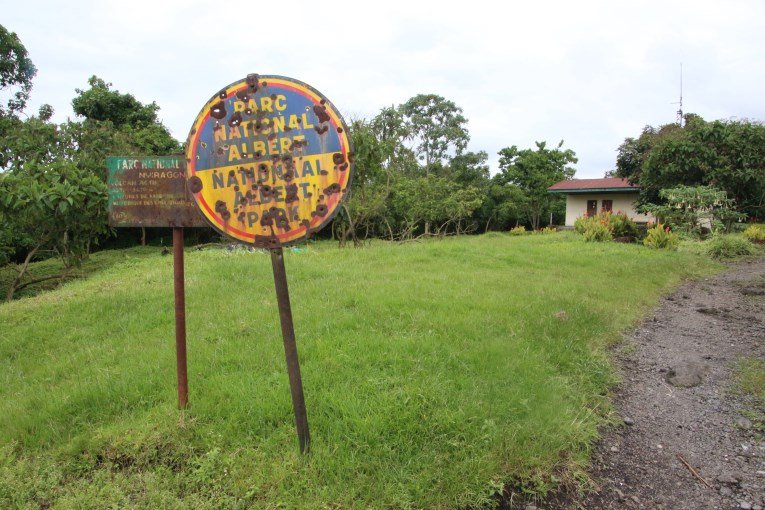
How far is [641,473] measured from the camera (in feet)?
9.39

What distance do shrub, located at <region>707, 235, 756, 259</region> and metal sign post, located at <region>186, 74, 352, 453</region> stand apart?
12.7 m

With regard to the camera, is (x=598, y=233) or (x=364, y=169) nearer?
(x=364, y=169)

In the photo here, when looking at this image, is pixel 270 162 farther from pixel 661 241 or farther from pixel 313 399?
pixel 661 241

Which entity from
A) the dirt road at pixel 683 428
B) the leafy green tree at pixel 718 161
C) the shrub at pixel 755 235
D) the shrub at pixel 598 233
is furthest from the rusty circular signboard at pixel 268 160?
the leafy green tree at pixel 718 161

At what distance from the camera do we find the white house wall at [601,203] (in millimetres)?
26328

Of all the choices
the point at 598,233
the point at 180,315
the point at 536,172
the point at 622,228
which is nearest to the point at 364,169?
the point at 598,233

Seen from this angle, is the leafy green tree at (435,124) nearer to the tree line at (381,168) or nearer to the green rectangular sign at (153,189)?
the tree line at (381,168)

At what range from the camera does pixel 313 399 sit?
3.11 m

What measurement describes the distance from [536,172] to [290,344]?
28.2 m

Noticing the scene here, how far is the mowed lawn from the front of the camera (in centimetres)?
253

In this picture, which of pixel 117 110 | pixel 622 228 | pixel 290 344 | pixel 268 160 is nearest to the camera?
pixel 268 160

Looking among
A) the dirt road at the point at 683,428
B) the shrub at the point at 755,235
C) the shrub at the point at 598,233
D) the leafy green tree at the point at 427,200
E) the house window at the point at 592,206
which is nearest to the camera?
the dirt road at the point at 683,428

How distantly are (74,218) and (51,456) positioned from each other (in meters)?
5.17

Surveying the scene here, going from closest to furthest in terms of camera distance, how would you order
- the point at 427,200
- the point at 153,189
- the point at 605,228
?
the point at 153,189
the point at 605,228
the point at 427,200
